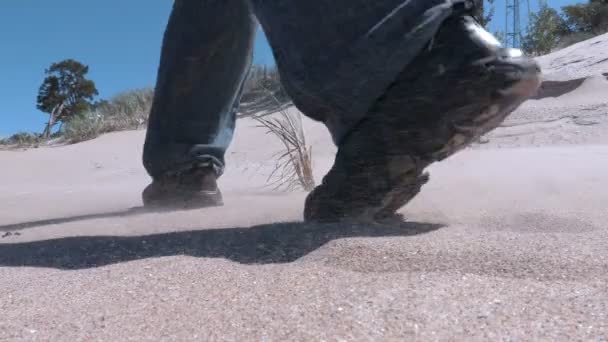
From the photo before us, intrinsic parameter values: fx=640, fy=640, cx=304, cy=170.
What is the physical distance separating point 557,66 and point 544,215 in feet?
17.8

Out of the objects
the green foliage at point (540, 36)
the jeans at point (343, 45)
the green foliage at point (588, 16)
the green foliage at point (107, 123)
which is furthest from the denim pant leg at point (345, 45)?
the green foliage at point (588, 16)

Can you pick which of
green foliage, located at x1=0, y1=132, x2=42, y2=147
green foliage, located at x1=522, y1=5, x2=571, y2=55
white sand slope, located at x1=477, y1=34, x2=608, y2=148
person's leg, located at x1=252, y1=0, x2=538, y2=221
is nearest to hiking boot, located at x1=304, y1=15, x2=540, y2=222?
person's leg, located at x1=252, y1=0, x2=538, y2=221

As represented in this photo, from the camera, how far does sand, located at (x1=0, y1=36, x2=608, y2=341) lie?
2.86ft

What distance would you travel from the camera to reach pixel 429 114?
1.45 m

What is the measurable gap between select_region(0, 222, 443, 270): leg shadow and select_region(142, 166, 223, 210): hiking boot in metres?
0.78

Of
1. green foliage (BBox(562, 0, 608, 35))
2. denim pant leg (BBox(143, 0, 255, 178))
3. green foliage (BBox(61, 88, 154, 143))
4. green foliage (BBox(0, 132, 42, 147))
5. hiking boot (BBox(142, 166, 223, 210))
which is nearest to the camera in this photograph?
denim pant leg (BBox(143, 0, 255, 178))

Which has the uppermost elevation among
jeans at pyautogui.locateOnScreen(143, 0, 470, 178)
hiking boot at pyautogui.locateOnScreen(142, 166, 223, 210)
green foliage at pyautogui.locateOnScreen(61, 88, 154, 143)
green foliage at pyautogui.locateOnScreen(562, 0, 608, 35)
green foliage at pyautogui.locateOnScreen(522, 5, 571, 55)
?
green foliage at pyautogui.locateOnScreen(562, 0, 608, 35)

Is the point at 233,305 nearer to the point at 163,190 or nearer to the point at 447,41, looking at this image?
the point at 447,41

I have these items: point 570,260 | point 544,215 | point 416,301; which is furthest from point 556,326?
point 544,215

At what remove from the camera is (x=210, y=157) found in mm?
2535

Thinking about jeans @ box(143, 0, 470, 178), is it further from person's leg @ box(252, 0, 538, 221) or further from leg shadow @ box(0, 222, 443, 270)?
leg shadow @ box(0, 222, 443, 270)

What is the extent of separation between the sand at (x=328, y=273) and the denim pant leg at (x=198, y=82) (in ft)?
1.04

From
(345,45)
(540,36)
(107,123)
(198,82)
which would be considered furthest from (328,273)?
(540,36)

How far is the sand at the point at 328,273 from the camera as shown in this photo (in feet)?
2.86
